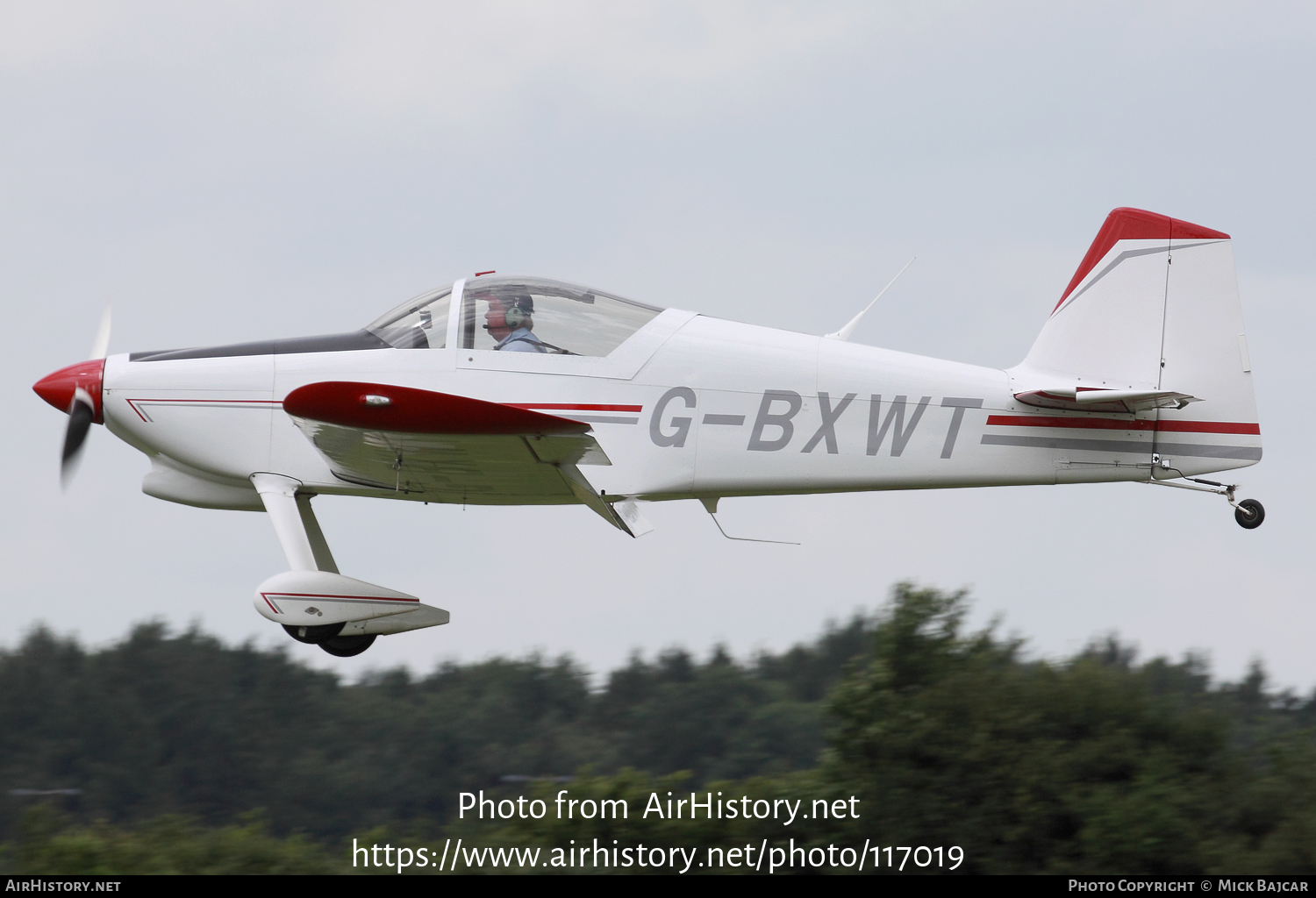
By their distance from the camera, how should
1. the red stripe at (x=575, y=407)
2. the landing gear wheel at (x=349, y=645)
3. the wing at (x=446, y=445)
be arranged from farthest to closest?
the landing gear wheel at (x=349, y=645) → the red stripe at (x=575, y=407) → the wing at (x=446, y=445)

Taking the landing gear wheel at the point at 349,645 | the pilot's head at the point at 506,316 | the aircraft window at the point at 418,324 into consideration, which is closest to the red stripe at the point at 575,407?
the pilot's head at the point at 506,316

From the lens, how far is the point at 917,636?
15.3 meters

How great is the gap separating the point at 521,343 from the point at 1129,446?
389cm

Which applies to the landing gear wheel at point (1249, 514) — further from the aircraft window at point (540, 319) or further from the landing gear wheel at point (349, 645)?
the landing gear wheel at point (349, 645)

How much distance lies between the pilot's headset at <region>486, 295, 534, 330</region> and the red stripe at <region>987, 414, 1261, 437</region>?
9.83 feet

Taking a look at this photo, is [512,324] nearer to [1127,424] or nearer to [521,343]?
[521,343]

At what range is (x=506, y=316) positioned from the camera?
8.09m

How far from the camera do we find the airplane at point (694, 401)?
800 cm

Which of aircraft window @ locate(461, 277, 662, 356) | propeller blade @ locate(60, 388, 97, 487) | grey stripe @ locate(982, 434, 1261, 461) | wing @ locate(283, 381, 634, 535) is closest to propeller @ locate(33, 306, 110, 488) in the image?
propeller blade @ locate(60, 388, 97, 487)

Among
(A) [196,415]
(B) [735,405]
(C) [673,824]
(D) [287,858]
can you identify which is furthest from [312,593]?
(C) [673,824]

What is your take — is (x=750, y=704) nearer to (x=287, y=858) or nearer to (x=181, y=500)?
(x=287, y=858)

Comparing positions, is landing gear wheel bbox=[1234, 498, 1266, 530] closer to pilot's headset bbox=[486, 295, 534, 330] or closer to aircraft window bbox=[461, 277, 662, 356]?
aircraft window bbox=[461, 277, 662, 356]

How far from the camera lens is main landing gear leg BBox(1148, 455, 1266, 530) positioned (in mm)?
8086

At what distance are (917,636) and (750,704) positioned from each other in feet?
70.1
